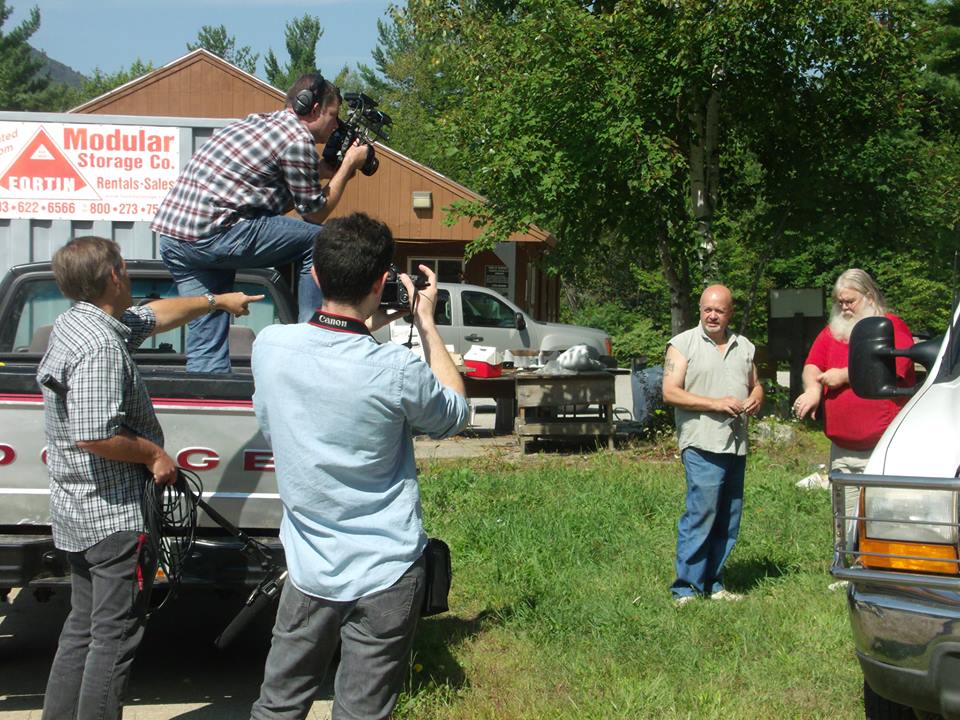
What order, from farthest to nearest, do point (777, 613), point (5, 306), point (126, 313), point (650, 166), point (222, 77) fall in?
1. point (222, 77)
2. point (650, 166)
3. point (5, 306)
4. point (777, 613)
5. point (126, 313)

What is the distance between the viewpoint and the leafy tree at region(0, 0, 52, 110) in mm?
66125

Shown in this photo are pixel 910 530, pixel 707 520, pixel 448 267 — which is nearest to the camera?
pixel 910 530

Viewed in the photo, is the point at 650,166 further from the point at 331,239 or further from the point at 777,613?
the point at 331,239

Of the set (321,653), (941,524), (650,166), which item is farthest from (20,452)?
(650,166)

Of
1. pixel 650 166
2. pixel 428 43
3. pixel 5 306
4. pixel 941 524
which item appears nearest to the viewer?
pixel 941 524

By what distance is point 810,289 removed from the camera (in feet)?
49.2

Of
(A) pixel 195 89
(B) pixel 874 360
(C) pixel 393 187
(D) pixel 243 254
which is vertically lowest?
(B) pixel 874 360

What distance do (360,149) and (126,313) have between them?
4.40 feet

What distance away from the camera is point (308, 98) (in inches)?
190

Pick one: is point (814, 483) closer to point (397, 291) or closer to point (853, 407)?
point (853, 407)

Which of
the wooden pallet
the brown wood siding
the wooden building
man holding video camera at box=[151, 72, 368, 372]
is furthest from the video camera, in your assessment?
the brown wood siding

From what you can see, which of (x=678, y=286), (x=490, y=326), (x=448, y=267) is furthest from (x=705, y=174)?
(x=448, y=267)

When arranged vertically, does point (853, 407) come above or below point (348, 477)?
below

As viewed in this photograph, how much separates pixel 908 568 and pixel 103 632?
262cm
